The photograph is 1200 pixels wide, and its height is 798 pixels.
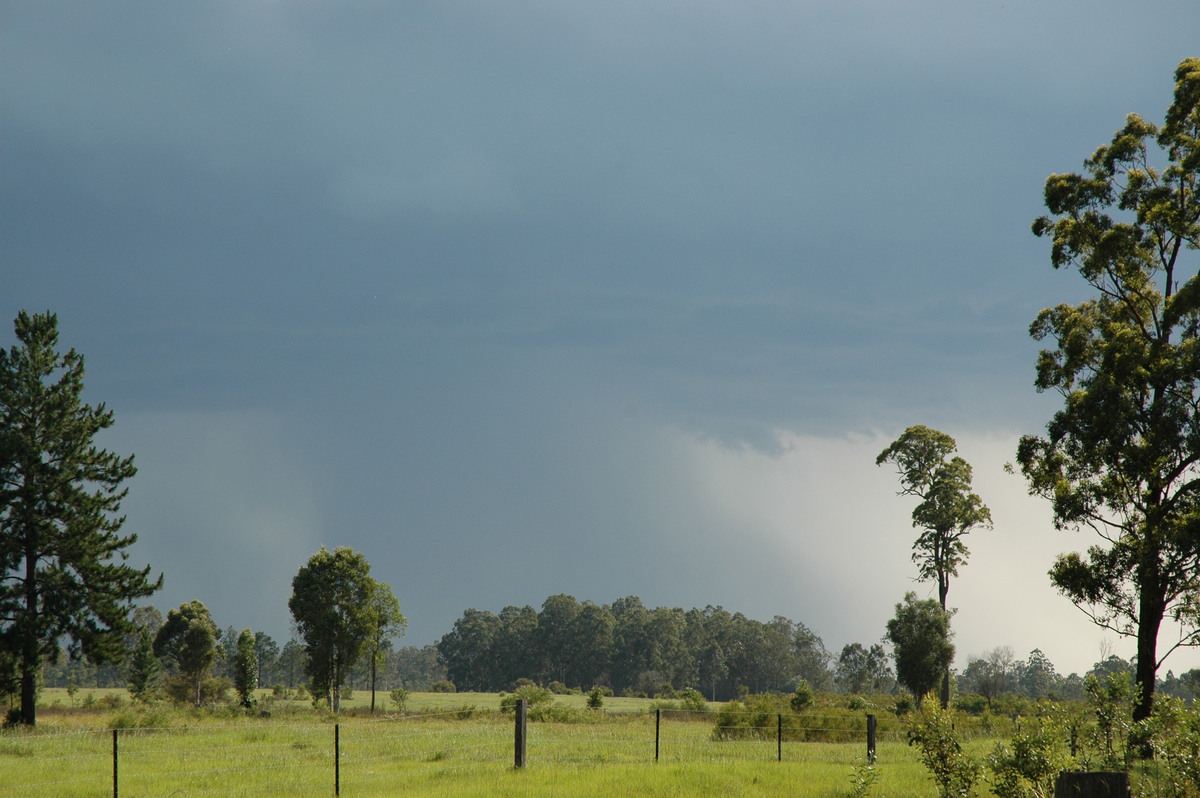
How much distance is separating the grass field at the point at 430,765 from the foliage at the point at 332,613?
70.2 ft

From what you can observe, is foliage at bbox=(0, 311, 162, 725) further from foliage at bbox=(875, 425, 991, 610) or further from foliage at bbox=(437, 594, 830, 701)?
foliage at bbox=(437, 594, 830, 701)

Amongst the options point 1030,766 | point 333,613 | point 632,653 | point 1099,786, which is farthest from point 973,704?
Result: point 632,653

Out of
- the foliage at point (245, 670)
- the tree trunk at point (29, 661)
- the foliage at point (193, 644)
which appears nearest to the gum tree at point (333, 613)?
the foliage at point (245, 670)

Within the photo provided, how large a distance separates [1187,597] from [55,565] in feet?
147

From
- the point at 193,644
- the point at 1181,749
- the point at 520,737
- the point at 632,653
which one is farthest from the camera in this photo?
the point at 632,653

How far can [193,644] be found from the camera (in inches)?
2625

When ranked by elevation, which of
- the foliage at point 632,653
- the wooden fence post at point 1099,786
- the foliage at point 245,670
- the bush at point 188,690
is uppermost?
the wooden fence post at point 1099,786

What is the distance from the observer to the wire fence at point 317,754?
18641 mm

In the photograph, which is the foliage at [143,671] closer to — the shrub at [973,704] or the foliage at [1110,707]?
the shrub at [973,704]

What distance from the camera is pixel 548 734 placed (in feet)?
112

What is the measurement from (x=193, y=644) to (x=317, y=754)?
4778 cm

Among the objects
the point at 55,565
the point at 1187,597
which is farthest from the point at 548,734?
the point at 55,565

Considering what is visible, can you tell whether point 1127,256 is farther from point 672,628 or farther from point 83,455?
point 672,628

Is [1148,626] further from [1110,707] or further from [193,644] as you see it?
[193,644]
